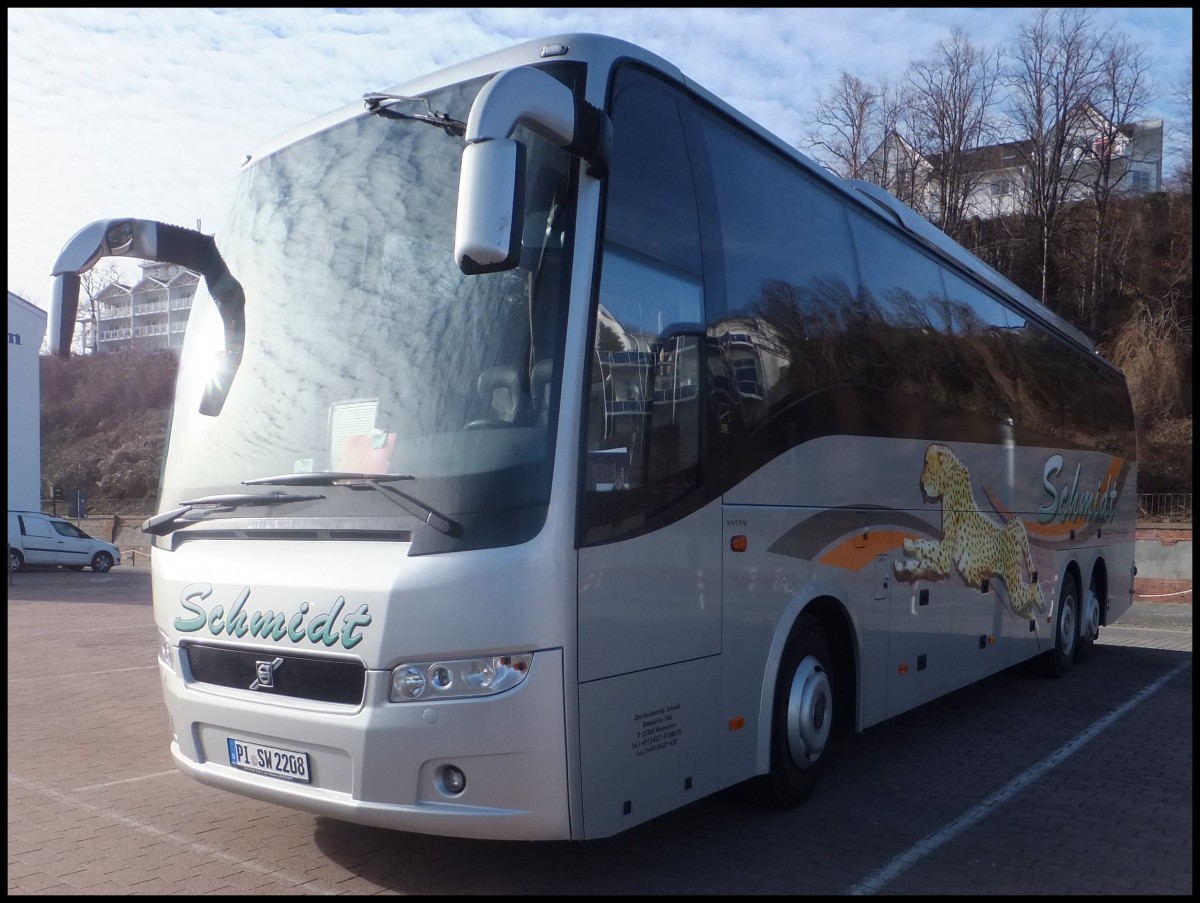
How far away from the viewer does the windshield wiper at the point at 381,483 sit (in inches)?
171

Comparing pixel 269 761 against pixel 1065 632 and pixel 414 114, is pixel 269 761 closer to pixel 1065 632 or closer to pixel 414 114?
pixel 414 114

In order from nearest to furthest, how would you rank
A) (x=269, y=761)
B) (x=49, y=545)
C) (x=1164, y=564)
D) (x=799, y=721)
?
1. (x=269, y=761)
2. (x=799, y=721)
3. (x=1164, y=564)
4. (x=49, y=545)

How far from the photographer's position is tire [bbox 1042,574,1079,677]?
11.2 metres

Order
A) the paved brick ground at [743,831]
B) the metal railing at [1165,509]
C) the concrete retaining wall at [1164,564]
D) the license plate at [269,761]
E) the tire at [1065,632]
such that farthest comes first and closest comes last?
the metal railing at [1165,509] → the concrete retaining wall at [1164,564] → the tire at [1065,632] → the paved brick ground at [743,831] → the license plate at [269,761]

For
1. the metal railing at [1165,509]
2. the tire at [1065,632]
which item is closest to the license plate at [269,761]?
the tire at [1065,632]

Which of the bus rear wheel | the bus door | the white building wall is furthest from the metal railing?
the white building wall

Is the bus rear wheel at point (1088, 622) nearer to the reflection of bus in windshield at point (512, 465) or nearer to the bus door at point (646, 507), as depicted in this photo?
the reflection of bus in windshield at point (512, 465)

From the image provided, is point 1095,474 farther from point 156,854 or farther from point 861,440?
point 156,854

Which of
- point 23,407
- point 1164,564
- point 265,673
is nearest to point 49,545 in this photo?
point 23,407

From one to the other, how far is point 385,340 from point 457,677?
1.49m

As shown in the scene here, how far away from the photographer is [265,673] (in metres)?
4.78

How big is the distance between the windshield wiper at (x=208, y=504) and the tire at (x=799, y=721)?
2.79 meters

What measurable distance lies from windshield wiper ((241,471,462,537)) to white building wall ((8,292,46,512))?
34.6 m

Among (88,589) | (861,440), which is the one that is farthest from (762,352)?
(88,589)
